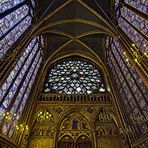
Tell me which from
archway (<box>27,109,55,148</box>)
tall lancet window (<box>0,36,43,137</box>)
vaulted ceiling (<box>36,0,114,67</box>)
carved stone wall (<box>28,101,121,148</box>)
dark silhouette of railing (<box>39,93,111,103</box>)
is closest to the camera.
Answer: tall lancet window (<box>0,36,43,137</box>)

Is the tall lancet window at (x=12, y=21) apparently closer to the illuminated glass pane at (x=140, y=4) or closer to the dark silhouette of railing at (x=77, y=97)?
the dark silhouette of railing at (x=77, y=97)

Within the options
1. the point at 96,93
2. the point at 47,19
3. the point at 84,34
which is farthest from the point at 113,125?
the point at 47,19

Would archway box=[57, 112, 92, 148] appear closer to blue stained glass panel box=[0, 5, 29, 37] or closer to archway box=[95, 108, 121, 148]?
archway box=[95, 108, 121, 148]

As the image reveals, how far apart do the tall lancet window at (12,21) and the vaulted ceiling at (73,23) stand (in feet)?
4.56

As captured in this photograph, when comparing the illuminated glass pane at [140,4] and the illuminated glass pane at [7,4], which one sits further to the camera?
the illuminated glass pane at [140,4]

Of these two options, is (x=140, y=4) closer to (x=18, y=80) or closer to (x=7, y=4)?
(x=7, y=4)

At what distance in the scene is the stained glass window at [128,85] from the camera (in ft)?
29.2

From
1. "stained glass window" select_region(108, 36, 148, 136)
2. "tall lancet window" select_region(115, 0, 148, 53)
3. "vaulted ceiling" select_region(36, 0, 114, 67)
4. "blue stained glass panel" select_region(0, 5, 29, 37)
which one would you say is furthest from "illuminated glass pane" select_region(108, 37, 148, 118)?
"blue stained glass panel" select_region(0, 5, 29, 37)

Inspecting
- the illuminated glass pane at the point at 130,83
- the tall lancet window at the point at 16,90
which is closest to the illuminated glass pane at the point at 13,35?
the tall lancet window at the point at 16,90

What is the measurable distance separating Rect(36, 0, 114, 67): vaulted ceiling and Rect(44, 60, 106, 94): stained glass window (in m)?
1.81

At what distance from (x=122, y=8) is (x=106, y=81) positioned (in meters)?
6.92

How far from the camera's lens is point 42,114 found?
40.4ft

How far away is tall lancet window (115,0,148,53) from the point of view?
8648 mm

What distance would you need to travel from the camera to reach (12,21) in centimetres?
966
